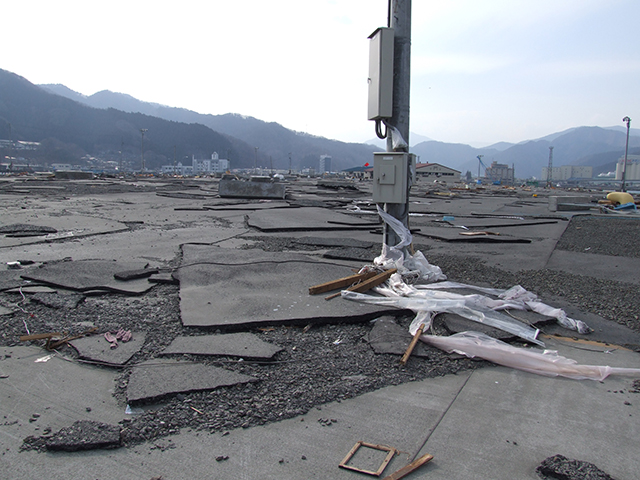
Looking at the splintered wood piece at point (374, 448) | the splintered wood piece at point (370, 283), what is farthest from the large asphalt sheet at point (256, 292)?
the splintered wood piece at point (374, 448)

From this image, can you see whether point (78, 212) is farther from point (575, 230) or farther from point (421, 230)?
point (575, 230)

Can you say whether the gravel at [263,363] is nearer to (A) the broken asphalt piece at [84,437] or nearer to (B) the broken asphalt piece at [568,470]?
(A) the broken asphalt piece at [84,437]

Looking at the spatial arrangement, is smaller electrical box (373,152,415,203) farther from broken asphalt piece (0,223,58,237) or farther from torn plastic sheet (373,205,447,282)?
broken asphalt piece (0,223,58,237)

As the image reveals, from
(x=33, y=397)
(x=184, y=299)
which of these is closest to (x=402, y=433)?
(x=33, y=397)

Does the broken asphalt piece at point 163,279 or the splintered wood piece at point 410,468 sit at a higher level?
the broken asphalt piece at point 163,279

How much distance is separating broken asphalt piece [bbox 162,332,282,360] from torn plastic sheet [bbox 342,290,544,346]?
1507 mm

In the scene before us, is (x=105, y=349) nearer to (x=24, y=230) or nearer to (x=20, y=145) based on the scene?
(x=24, y=230)

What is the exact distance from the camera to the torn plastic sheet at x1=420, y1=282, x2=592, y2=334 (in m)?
4.77

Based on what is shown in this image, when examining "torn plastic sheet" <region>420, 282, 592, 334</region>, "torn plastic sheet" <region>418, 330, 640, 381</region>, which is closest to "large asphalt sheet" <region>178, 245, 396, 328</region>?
"torn plastic sheet" <region>418, 330, 640, 381</region>

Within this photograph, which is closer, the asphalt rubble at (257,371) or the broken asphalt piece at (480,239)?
the asphalt rubble at (257,371)

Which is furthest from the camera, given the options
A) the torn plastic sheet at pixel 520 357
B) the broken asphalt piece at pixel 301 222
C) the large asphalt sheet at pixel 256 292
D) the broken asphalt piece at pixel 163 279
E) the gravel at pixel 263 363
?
the broken asphalt piece at pixel 301 222

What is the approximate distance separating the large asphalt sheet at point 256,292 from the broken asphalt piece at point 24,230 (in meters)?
4.49

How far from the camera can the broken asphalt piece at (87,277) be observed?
5672 mm

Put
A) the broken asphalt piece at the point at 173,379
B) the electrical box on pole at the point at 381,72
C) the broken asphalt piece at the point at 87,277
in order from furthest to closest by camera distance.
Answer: the electrical box on pole at the point at 381,72 < the broken asphalt piece at the point at 87,277 < the broken asphalt piece at the point at 173,379
